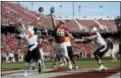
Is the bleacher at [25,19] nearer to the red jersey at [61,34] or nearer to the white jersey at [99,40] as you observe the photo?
the white jersey at [99,40]

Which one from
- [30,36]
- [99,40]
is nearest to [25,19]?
[99,40]

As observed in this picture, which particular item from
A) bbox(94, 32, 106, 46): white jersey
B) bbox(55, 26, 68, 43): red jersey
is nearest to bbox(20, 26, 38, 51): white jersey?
bbox(55, 26, 68, 43): red jersey

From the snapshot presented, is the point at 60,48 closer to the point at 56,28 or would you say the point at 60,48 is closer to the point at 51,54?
the point at 56,28

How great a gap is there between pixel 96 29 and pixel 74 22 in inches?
2000

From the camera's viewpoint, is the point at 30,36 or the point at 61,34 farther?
the point at 61,34

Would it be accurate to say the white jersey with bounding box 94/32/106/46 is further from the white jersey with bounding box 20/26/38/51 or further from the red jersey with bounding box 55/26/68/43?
the white jersey with bounding box 20/26/38/51

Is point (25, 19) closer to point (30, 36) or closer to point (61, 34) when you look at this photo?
point (61, 34)

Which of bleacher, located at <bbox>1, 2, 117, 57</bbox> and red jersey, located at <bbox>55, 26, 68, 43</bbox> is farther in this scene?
bleacher, located at <bbox>1, 2, 117, 57</bbox>

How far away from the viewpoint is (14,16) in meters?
48.7

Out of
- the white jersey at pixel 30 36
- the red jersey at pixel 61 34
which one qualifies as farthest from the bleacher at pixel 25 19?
the white jersey at pixel 30 36

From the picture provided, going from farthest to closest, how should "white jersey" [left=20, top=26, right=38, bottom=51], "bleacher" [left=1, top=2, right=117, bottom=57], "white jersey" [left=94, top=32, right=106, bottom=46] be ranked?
"bleacher" [left=1, top=2, right=117, bottom=57] → "white jersey" [left=94, top=32, right=106, bottom=46] → "white jersey" [left=20, top=26, right=38, bottom=51]

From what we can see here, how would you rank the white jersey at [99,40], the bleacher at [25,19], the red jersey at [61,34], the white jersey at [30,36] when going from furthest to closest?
1. the bleacher at [25,19]
2. the white jersey at [99,40]
3. the red jersey at [61,34]
4. the white jersey at [30,36]

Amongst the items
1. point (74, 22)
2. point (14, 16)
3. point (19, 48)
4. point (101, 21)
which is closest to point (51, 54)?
point (19, 48)

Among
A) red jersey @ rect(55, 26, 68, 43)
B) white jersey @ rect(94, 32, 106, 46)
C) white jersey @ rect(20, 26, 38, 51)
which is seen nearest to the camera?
white jersey @ rect(20, 26, 38, 51)
